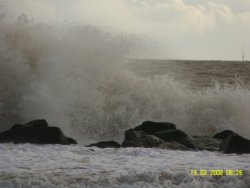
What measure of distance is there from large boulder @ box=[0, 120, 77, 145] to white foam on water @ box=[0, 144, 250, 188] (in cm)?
32

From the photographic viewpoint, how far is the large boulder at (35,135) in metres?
7.54

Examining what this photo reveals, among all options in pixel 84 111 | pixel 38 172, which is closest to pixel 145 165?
pixel 38 172

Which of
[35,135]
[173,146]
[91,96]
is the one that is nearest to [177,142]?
[173,146]

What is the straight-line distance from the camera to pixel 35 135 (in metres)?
7.60

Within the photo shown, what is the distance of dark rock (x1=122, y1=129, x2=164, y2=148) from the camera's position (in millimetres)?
7404

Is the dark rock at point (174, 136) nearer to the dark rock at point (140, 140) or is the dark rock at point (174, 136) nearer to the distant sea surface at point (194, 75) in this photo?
the dark rock at point (140, 140)

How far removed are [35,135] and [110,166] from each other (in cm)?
221

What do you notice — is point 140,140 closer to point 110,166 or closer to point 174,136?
point 174,136

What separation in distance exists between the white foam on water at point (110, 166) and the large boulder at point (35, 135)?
0.32 metres

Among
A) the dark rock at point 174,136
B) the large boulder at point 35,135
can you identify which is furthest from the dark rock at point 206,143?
the large boulder at point 35,135

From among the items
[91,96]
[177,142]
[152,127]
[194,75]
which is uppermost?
[194,75]

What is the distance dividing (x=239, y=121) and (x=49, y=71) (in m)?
5.04

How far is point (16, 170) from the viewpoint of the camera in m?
5.48

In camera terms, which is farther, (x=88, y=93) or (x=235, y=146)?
(x=88, y=93)
